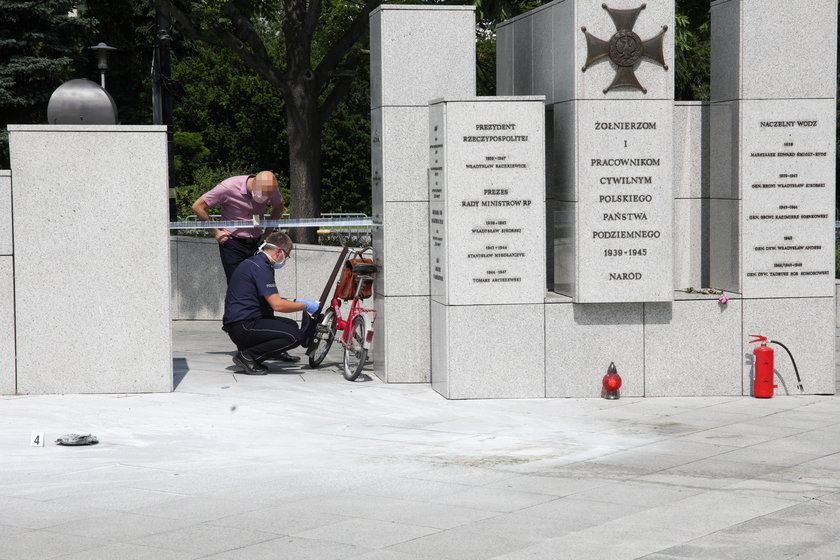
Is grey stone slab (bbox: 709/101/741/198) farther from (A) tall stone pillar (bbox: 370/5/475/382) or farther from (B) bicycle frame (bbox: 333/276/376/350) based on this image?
(B) bicycle frame (bbox: 333/276/376/350)

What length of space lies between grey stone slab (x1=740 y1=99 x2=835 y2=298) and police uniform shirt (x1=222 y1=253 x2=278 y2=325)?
4.33 metres

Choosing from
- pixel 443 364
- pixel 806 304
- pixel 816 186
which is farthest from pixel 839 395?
pixel 443 364

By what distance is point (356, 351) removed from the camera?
11.5m

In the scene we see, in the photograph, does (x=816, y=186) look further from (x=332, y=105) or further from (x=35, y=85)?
(x=35, y=85)

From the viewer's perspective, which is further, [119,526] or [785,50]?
[785,50]

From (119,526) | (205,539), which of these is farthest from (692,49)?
(205,539)

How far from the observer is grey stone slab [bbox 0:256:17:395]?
10.5 meters

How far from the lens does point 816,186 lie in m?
10.8

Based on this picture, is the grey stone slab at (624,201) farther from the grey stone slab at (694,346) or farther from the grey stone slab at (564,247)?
the grey stone slab at (694,346)

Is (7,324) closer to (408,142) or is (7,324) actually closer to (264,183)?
(264,183)

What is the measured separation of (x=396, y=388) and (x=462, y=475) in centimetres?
358

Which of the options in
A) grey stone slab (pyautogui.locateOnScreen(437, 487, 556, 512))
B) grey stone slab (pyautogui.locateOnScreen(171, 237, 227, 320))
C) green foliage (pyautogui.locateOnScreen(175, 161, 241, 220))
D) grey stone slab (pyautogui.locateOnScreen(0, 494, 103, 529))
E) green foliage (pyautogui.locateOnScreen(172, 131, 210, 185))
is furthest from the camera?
green foliage (pyautogui.locateOnScreen(172, 131, 210, 185))

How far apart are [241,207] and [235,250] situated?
46 cm

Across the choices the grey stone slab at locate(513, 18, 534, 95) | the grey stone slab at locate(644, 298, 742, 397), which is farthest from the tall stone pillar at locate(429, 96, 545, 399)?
the grey stone slab at locate(513, 18, 534, 95)
